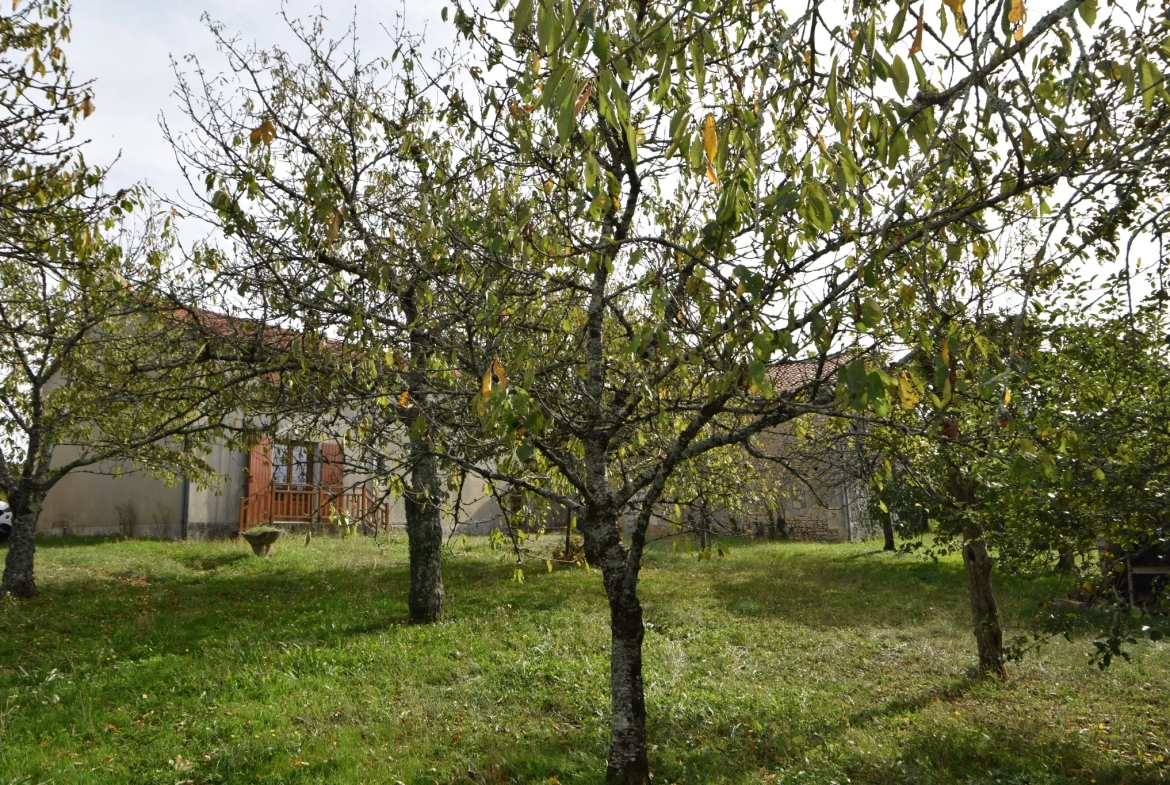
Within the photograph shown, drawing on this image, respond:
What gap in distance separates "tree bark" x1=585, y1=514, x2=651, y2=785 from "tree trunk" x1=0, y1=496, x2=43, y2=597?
10.1m

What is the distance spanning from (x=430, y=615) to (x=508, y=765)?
203 inches

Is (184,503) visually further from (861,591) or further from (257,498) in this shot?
(861,591)

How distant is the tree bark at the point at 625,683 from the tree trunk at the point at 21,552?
10.1m

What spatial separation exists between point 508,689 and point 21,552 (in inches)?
317

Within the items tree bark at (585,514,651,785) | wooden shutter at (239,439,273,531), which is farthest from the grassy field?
wooden shutter at (239,439,273,531)

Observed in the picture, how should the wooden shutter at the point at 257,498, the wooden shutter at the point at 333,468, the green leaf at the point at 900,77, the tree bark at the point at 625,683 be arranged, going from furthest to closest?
1. the wooden shutter at the point at 257,498
2. the wooden shutter at the point at 333,468
3. the tree bark at the point at 625,683
4. the green leaf at the point at 900,77

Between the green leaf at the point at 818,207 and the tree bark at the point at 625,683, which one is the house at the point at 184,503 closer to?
the tree bark at the point at 625,683

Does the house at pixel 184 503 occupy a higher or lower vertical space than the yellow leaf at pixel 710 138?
lower

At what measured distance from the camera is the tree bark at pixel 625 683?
5703 mm

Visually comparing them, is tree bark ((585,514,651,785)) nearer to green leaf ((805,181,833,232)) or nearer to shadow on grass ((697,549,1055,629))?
green leaf ((805,181,833,232))

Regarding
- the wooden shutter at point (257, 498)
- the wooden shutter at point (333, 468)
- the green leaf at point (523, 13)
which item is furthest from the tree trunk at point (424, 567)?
the green leaf at point (523, 13)

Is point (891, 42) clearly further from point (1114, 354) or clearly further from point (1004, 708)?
point (1004, 708)

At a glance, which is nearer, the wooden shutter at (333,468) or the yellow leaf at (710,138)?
the yellow leaf at (710,138)

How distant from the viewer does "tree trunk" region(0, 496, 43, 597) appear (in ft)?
38.3
